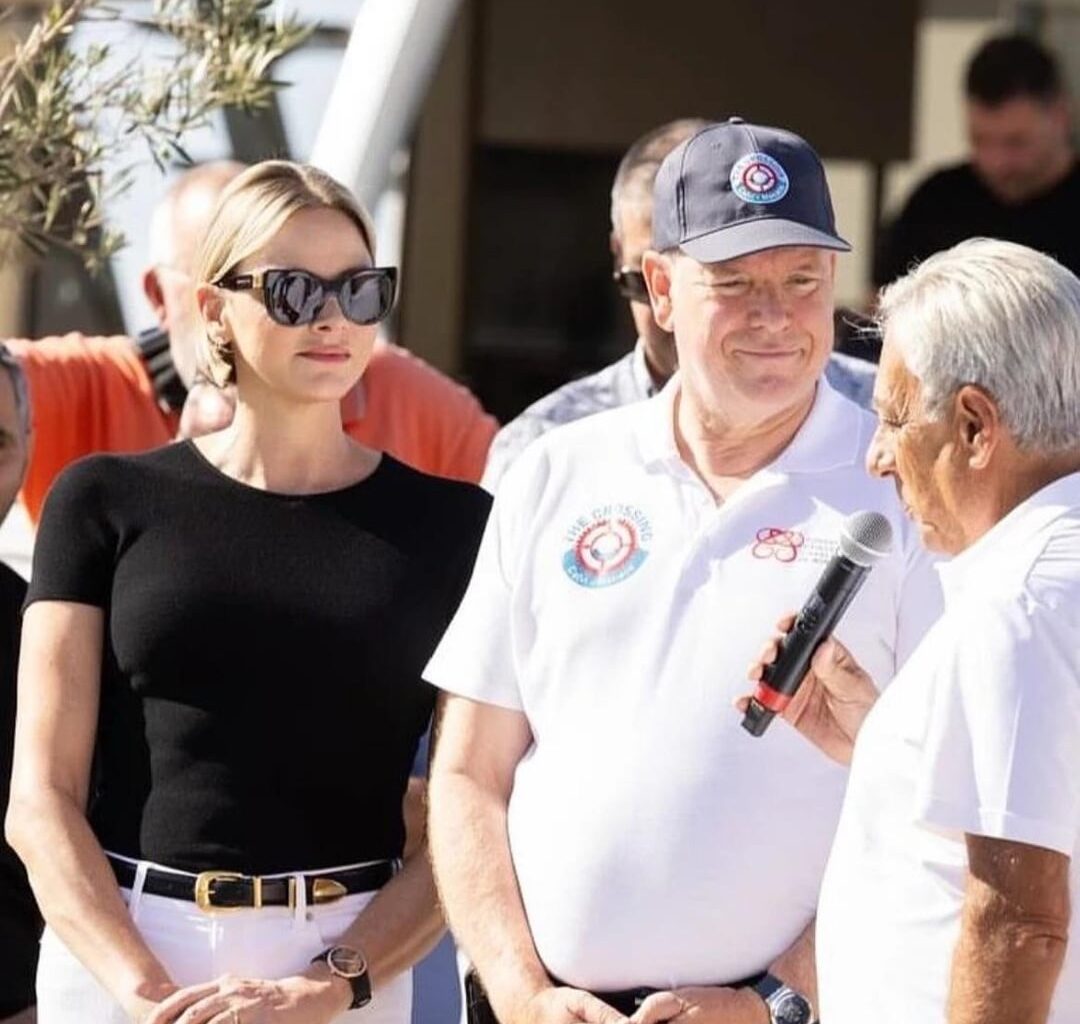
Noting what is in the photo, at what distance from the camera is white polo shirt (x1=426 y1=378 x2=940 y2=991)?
10.4 feet

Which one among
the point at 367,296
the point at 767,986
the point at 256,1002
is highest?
the point at 367,296

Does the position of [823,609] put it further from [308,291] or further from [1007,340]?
[308,291]

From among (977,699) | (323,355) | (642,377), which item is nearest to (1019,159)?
(642,377)

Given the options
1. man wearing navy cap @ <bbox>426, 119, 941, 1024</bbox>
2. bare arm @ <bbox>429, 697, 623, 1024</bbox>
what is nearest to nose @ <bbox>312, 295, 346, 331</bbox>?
man wearing navy cap @ <bbox>426, 119, 941, 1024</bbox>

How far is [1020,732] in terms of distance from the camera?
2.45 metres

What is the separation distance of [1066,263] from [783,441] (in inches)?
149

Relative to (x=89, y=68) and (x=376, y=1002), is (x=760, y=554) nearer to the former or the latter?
(x=376, y=1002)

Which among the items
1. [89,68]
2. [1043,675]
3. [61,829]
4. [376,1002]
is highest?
[89,68]

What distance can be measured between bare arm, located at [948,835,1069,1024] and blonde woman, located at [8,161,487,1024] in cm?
116

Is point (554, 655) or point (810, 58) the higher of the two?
point (810, 58)

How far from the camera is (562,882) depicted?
324cm

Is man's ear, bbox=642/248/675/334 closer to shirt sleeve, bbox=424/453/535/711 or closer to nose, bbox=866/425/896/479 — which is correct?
shirt sleeve, bbox=424/453/535/711

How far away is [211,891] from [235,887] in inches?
1.3

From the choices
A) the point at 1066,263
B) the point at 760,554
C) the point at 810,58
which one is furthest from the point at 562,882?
the point at 810,58
